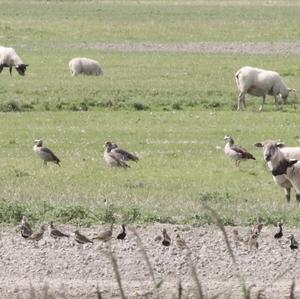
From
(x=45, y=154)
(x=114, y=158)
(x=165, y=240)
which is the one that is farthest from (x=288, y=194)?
(x=45, y=154)

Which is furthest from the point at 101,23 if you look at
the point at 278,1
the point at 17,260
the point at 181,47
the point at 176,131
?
the point at 17,260

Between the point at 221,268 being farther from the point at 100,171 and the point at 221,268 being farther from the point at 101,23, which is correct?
the point at 101,23

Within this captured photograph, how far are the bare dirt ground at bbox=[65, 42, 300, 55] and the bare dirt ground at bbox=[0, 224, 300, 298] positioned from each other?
92.8 ft

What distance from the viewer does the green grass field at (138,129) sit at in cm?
1571

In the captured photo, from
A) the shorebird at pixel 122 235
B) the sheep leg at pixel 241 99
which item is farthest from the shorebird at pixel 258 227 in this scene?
the sheep leg at pixel 241 99

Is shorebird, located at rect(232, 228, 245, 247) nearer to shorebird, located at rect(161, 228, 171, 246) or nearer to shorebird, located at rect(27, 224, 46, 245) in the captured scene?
shorebird, located at rect(161, 228, 171, 246)

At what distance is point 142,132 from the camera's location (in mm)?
23078

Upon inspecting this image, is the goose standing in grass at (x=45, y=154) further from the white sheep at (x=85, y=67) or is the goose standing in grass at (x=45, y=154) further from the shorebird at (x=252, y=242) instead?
the white sheep at (x=85, y=67)

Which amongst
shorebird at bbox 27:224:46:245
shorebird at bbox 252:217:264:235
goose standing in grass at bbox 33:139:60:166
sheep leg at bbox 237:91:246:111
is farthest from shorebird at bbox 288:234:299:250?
sheep leg at bbox 237:91:246:111

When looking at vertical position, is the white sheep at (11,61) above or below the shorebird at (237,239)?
above

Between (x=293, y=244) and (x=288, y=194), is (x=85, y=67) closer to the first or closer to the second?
(x=288, y=194)

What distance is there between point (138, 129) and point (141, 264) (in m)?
9.97

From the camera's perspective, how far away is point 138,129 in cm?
2347

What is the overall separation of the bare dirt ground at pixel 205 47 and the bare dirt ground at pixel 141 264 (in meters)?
28.3
